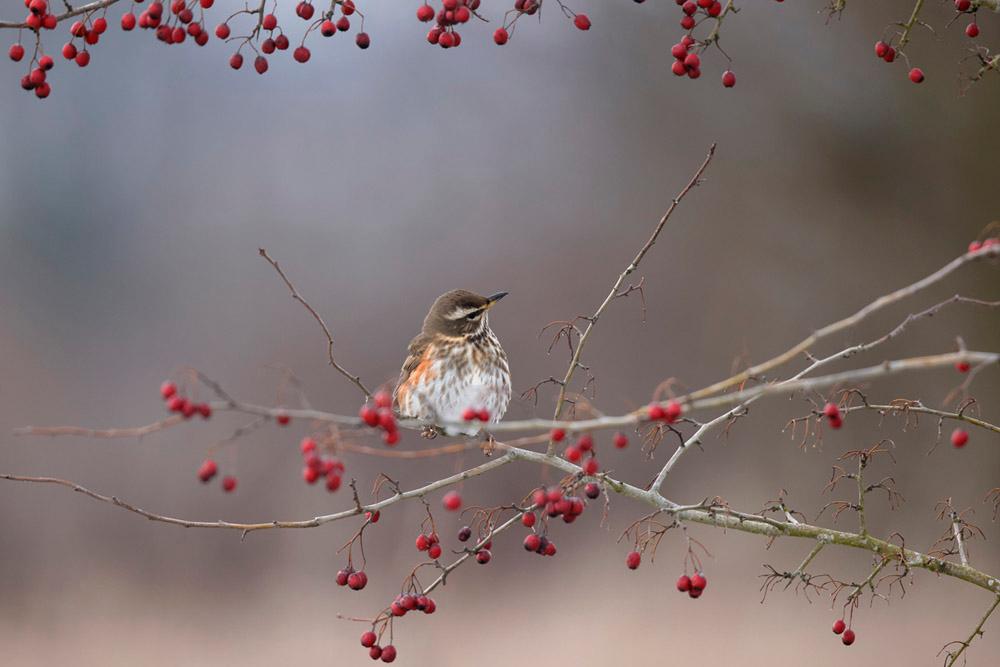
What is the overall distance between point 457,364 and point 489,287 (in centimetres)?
553

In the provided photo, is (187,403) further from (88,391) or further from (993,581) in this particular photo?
(88,391)

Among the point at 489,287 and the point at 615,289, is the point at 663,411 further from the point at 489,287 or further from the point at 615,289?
the point at 489,287

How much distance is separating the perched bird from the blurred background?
3.97m

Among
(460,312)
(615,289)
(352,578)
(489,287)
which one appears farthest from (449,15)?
(489,287)

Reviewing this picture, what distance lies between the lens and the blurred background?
26.0 feet

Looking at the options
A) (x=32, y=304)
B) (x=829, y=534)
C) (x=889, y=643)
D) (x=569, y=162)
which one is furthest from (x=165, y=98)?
(x=829, y=534)

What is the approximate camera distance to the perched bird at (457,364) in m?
3.71

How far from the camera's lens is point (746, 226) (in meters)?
9.74

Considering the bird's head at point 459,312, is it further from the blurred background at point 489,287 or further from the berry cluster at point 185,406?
the blurred background at point 489,287

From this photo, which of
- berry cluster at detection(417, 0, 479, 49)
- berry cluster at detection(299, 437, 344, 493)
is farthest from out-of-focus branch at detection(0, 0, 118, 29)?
berry cluster at detection(299, 437, 344, 493)

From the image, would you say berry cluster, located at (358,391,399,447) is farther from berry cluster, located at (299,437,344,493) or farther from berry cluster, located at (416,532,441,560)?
berry cluster, located at (416,532,441,560)

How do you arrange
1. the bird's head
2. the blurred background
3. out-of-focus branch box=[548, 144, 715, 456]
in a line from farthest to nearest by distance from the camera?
the blurred background < the bird's head < out-of-focus branch box=[548, 144, 715, 456]

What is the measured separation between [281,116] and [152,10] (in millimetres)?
7669

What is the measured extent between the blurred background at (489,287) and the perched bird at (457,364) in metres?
3.97
